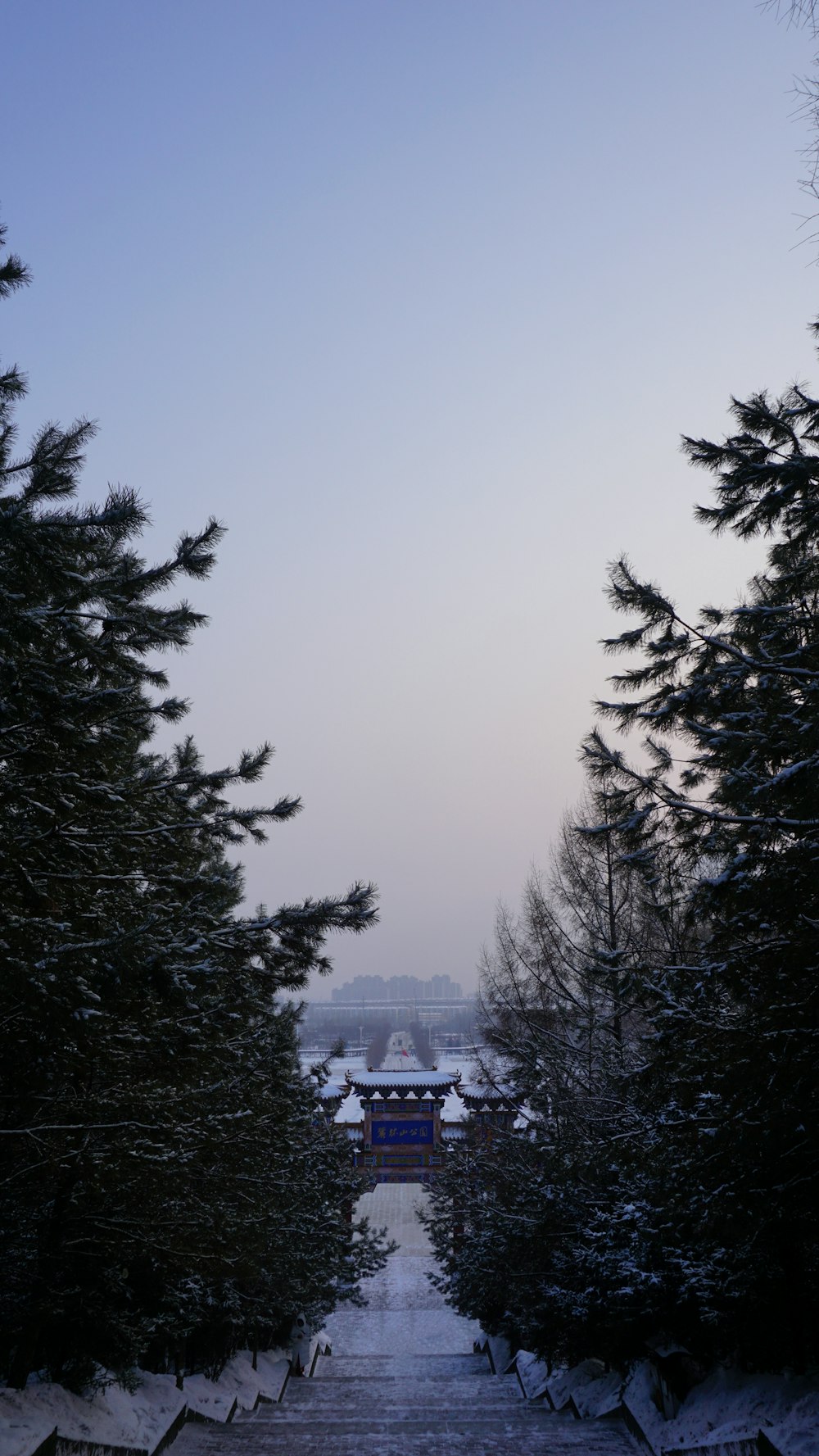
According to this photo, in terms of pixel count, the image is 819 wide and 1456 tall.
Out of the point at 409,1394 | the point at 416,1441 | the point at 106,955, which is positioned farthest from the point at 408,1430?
the point at 106,955

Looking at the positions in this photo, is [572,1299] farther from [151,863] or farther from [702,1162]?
[151,863]

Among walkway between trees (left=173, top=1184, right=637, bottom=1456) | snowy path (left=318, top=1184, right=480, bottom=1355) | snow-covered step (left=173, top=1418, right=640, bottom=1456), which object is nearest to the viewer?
snow-covered step (left=173, top=1418, right=640, bottom=1456)

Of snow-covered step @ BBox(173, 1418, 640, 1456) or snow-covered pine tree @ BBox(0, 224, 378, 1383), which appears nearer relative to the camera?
snow-covered pine tree @ BBox(0, 224, 378, 1383)

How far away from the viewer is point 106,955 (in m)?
4.42

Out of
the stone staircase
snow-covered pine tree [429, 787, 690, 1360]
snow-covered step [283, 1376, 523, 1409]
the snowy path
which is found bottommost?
the snowy path

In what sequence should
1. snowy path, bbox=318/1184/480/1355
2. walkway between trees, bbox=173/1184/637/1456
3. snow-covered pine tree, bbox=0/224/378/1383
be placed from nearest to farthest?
snow-covered pine tree, bbox=0/224/378/1383 → walkway between trees, bbox=173/1184/637/1456 → snowy path, bbox=318/1184/480/1355

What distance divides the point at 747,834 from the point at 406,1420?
6718 millimetres

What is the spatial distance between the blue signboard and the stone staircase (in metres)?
27.8

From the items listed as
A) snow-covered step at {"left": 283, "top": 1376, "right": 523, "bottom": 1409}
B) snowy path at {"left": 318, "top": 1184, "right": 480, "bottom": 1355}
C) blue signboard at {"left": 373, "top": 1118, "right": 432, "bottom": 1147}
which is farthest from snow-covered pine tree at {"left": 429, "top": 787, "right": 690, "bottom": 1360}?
blue signboard at {"left": 373, "top": 1118, "right": 432, "bottom": 1147}

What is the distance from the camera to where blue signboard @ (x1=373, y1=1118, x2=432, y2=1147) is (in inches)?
1507

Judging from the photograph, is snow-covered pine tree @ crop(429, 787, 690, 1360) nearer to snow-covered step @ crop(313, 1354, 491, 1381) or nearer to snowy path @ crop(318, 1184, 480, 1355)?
snow-covered step @ crop(313, 1354, 491, 1381)

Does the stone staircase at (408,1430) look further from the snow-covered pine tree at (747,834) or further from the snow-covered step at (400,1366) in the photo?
the snow-covered step at (400,1366)

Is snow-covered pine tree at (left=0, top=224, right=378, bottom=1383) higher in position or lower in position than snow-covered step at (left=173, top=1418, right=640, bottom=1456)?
higher

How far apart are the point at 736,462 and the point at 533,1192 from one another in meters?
8.38
